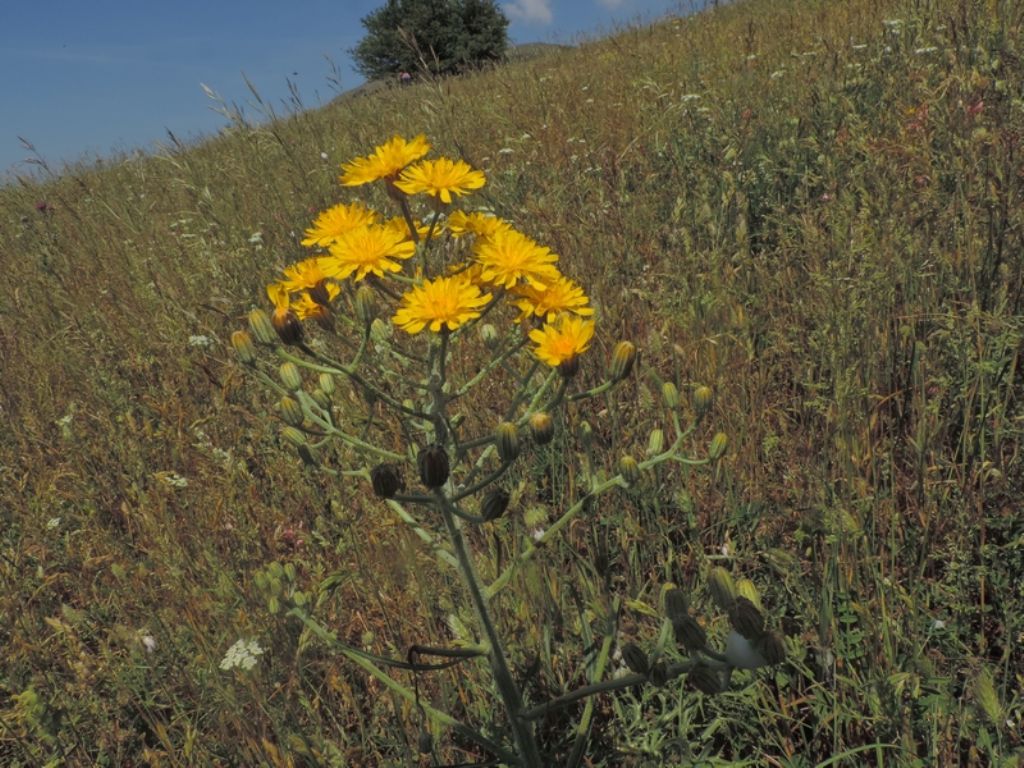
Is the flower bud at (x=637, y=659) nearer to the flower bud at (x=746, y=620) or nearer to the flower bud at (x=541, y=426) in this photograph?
the flower bud at (x=746, y=620)

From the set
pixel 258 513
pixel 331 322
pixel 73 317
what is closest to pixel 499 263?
pixel 331 322

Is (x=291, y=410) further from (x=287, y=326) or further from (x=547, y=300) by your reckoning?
(x=547, y=300)

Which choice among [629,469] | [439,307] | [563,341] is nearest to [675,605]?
[629,469]

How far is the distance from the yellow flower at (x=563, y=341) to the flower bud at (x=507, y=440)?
0.13 metres

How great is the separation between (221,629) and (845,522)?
1.30 meters

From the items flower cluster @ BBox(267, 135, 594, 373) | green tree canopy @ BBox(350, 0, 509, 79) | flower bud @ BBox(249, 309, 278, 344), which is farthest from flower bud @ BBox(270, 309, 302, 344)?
green tree canopy @ BBox(350, 0, 509, 79)

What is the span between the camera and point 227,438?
217 centimetres

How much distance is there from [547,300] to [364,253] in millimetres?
300

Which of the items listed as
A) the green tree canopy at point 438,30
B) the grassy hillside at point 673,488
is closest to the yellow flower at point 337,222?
the grassy hillside at point 673,488

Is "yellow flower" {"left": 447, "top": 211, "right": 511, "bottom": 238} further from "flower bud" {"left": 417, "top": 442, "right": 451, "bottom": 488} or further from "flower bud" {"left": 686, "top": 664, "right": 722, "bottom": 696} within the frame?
"flower bud" {"left": 686, "top": 664, "right": 722, "bottom": 696}

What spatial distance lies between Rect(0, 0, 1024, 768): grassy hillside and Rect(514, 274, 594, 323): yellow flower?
49cm

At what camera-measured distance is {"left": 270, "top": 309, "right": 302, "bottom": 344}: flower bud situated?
1.02 meters

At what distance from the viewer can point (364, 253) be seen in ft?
3.44

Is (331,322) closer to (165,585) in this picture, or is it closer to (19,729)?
(165,585)
